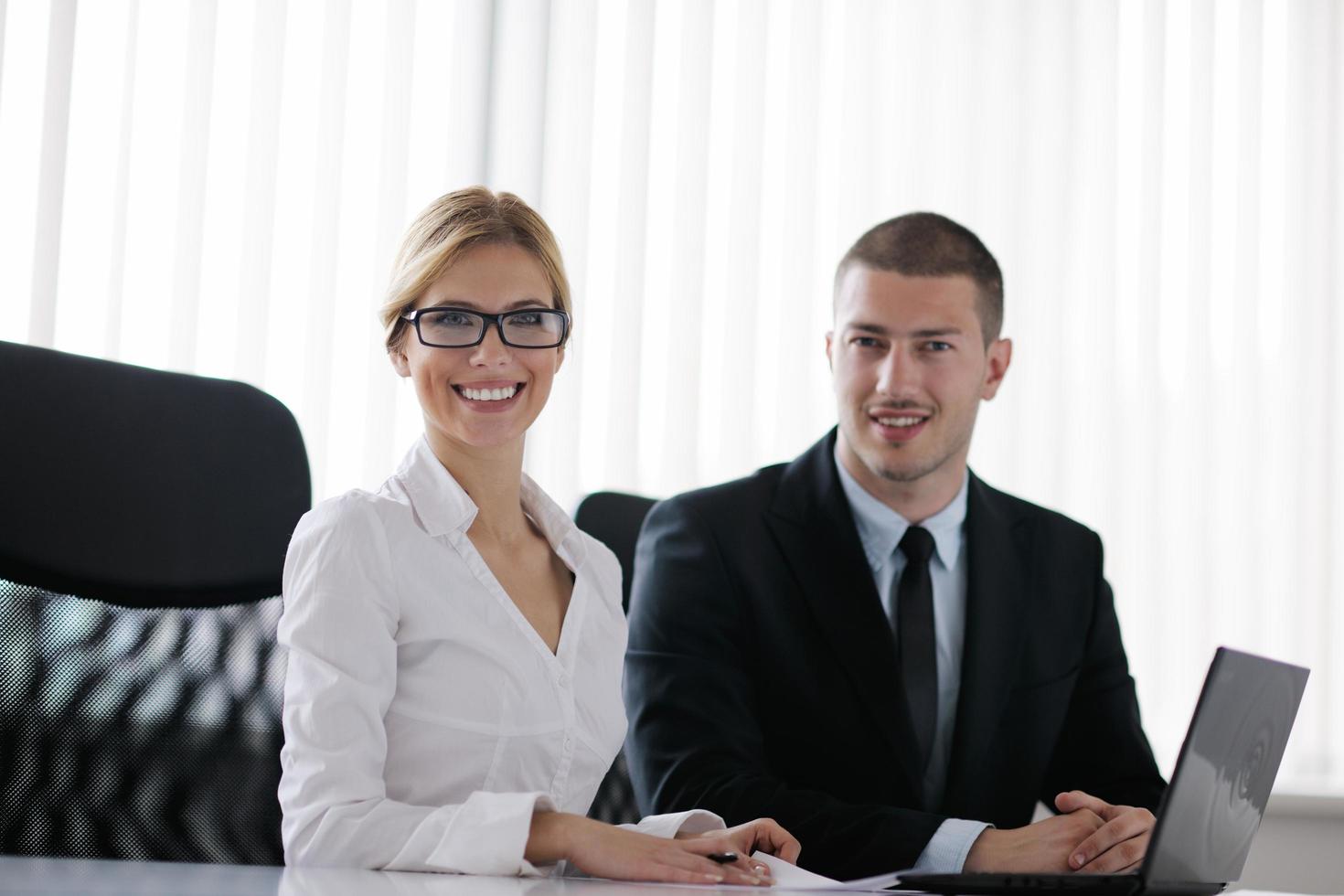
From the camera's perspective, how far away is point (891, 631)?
5.41 feet

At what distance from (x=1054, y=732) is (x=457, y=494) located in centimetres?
98

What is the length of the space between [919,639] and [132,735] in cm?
99

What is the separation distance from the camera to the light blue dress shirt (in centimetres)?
167

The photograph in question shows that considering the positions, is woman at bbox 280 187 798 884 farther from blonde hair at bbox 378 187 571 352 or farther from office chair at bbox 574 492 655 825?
office chair at bbox 574 492 655 825

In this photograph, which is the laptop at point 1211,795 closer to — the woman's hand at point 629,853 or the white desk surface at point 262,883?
the white desk surface at point 262,883

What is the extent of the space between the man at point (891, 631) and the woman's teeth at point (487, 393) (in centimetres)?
52

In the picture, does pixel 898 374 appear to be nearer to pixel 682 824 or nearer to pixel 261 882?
pixel 682 824

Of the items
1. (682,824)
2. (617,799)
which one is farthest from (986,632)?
(682,824)

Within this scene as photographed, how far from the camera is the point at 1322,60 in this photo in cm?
279

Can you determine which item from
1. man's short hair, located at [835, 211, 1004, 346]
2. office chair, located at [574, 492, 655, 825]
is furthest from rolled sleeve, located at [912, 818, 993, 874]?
man's short hair, located at [835, 211, 1004, 346]

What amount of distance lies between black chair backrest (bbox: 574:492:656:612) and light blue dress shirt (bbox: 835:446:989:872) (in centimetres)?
32

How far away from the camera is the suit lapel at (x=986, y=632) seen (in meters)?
1.64

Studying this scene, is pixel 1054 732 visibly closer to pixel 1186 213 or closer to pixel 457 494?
pixel 457 494

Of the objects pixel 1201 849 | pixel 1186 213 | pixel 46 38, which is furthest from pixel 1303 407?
pixel 46 38
